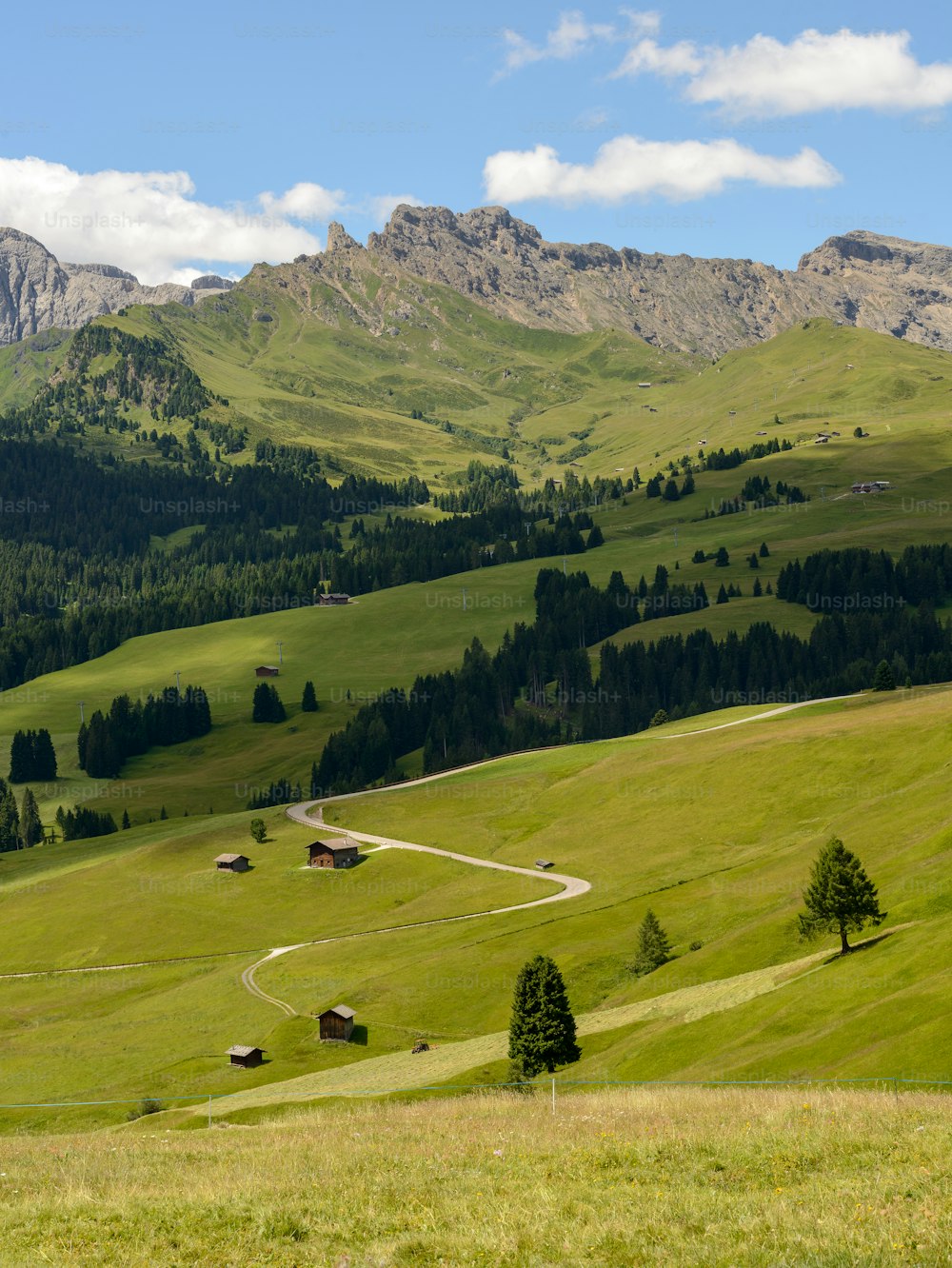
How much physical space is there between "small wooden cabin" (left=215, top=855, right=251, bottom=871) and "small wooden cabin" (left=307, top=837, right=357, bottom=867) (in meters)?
9.90

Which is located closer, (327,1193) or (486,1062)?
(327,1193)

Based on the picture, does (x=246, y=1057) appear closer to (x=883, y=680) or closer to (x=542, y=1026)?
(x=542, y=1026)

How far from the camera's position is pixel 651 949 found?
9944 cm

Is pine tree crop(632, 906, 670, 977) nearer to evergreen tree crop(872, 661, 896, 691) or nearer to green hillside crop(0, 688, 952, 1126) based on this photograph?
green hillside crop(0, 688, 952, 1126)

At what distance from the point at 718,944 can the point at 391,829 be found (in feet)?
282

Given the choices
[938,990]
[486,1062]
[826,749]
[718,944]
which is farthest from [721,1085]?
[826,749]

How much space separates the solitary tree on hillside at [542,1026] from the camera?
75.2 metres

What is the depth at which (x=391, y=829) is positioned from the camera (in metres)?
174

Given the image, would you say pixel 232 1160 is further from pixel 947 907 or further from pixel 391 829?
pixel 391 829

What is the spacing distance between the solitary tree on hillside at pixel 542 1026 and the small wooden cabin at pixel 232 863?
298 feet

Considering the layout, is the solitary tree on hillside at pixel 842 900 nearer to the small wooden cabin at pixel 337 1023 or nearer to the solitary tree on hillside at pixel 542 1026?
the solitary tree on hillside at pixel 542 1026

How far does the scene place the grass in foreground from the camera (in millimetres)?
21547

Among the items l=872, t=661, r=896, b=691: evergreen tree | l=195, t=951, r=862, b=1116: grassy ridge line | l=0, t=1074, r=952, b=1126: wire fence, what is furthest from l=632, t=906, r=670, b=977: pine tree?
l=872, t=661, r=896, b=691: evergreen tree

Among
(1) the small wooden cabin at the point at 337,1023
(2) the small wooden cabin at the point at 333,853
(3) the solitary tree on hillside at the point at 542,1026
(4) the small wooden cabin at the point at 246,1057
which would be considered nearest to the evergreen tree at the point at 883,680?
(2) the small wooden cabin at the point at 333,853
